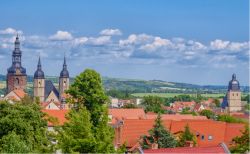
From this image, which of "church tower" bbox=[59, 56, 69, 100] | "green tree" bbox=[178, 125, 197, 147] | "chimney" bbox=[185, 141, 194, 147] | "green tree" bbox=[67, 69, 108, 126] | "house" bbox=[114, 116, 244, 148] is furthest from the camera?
"church tower" bbox=[59, 56, 69, 100]

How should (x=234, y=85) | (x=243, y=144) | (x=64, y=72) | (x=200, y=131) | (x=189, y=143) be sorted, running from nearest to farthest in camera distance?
(x=243, y=144) < (x=189, y=143) < (x=200, y=131) < (x=64, y=72) < (x=234, y=85)

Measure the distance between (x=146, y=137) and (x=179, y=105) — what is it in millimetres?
135278

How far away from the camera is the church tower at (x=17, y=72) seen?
5418 inches

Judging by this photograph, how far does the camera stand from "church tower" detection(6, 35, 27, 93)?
138 metres

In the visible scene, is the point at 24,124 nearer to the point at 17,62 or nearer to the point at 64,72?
the point at 17,62

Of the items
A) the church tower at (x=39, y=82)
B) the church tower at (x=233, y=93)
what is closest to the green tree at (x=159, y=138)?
the church tower at (x=39, y=82)

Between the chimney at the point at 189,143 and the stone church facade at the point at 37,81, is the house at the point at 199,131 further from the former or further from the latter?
the stone church facade at the point at 37,81

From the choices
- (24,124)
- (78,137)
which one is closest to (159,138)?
(24,124)

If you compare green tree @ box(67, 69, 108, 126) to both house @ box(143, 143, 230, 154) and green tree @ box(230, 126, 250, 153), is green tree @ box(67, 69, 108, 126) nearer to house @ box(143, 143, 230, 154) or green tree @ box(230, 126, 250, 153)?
house @ box(143, 143, 230, 154)

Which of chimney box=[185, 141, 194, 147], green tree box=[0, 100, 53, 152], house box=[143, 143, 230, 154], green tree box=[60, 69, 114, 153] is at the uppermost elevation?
green tree box=[60, 69, 114, 153]

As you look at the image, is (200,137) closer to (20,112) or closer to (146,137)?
(146,137)

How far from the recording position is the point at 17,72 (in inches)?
5408

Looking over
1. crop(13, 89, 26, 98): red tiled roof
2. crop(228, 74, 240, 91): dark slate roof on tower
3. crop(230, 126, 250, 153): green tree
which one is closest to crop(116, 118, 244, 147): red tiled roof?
crop(230, 126, 250, 153): green tree

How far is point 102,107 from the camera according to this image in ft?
97.8
